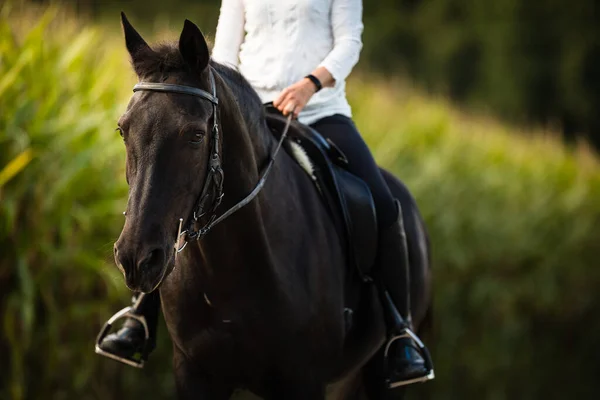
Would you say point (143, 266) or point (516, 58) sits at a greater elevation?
point (143, 266)

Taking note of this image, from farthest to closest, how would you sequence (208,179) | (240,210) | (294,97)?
(294,97) → (240,210) → (208,179)

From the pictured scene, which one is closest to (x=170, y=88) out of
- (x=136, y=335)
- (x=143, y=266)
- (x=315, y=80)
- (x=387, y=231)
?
(x=143, y=266)

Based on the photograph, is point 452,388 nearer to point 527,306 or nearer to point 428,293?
point 527,306

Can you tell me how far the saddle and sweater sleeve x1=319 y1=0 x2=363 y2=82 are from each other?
0.34 m

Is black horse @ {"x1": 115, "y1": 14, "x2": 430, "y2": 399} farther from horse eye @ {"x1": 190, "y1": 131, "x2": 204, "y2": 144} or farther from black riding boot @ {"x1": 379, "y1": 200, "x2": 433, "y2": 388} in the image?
black riding boot @ {"x1": 379, "y1": 200, "x2": 433, "y2": 388}

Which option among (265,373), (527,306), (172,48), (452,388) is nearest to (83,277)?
(265,373)

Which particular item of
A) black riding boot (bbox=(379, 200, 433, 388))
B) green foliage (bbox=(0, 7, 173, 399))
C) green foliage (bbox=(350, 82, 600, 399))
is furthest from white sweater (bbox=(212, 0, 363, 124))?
green foliage (bbox=(350, 82, 600, 399))

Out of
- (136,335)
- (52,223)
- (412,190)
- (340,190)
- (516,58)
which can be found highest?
(340,190)

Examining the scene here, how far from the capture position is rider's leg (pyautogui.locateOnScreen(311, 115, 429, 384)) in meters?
4.45

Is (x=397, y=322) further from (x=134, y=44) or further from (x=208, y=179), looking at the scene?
(x=134, y=44)

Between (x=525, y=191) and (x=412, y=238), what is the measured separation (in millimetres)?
8290

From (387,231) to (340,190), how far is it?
419 mm

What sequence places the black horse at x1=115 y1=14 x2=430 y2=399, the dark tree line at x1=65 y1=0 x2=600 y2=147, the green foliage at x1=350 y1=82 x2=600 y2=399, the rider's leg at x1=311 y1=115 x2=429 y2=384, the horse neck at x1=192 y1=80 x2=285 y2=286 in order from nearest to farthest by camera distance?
the black horse at x1=115 y1=14 x2=430 y2=399 < the horse neck at x1=192 y1=80 x2=285 y2=286 < the rider's leg at x1=311 y1=115 x2=429 y2=384 < the green foliage at x1=350 y1=82 x2=600 y2=399 < the dark tree line at x1=65 y1=0 x2=600 y2=147

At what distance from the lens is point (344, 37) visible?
4.25 m
